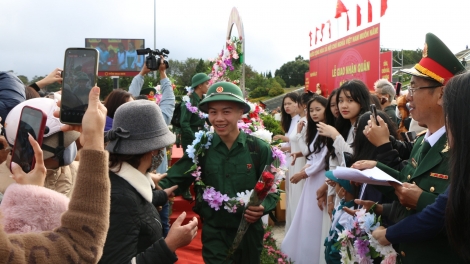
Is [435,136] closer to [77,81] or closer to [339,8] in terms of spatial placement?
[77,81]

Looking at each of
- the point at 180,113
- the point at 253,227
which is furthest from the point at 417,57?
the point at 253,227

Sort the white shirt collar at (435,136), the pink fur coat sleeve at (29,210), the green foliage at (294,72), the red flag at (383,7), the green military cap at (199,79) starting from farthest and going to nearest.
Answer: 1. the green foliage at (294,72)
2. the red flag at (383,7)
3. the green military cap at (199,79)
4. the white shirt collar at (435,136)
5. the pink fur coat sleeve at (29,210)

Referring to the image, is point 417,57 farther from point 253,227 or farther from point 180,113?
point 253,227

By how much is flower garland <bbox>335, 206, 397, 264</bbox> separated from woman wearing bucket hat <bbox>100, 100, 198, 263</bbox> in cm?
109

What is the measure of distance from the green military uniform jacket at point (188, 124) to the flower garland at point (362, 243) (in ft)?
16.1

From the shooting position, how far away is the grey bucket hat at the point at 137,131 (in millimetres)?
2428

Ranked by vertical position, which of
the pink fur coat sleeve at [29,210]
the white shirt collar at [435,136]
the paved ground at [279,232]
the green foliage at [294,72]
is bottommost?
the paved ground at [279,232]

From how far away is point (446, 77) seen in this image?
2.74m

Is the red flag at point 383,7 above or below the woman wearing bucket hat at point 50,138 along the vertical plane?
above

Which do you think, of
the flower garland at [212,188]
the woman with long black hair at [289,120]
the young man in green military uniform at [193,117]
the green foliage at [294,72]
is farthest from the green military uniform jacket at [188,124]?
the green foliage at [294,72]

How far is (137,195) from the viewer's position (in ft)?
7.58

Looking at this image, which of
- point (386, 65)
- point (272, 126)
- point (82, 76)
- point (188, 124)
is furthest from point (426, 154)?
point (386, 65)

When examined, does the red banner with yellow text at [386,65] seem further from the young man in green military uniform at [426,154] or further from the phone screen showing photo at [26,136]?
the phone screen showing photo at [26,136]

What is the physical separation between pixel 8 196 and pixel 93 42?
151 feet
